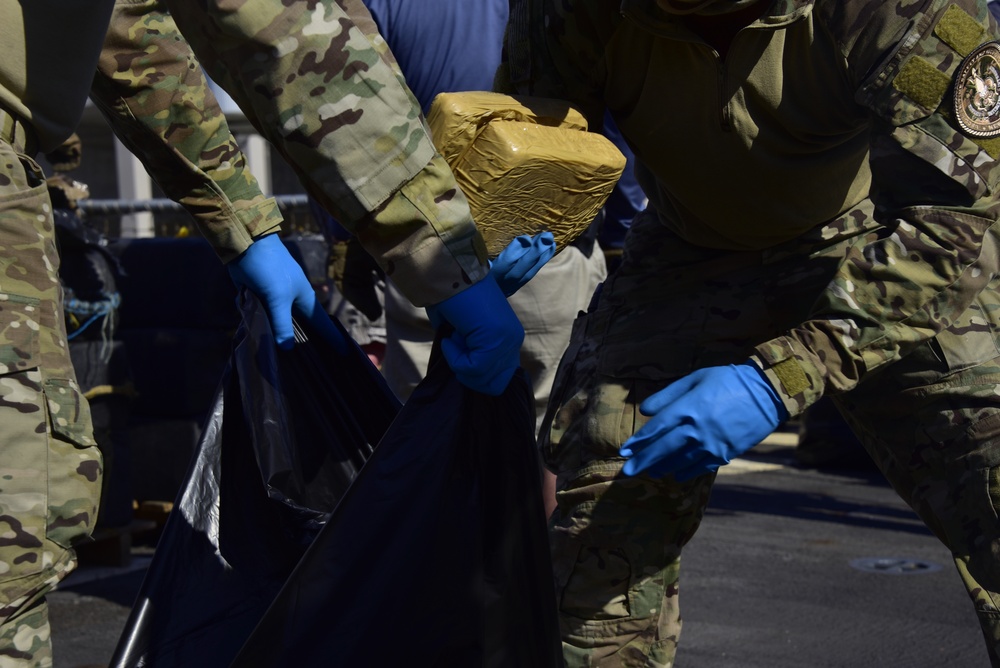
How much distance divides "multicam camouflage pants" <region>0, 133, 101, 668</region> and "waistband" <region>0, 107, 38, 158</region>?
0.07 ft

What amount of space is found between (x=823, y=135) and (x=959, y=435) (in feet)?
1.94

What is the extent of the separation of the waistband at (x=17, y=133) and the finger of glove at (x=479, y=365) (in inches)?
27.8

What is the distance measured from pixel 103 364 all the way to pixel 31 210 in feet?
8.78

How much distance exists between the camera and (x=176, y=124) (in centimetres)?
239

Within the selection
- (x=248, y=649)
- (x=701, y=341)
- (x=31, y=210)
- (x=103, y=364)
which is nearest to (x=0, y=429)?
(x=31, y=210)

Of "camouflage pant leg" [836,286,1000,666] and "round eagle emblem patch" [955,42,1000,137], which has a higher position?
"round eagle emblem patch" [955,42,1000,137]

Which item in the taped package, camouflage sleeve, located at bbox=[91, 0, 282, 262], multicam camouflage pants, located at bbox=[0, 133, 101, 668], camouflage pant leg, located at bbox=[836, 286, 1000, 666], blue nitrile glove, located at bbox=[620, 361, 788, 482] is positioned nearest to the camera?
multicam camouflage pants, located at bbox=[0, 133, 101, 668]

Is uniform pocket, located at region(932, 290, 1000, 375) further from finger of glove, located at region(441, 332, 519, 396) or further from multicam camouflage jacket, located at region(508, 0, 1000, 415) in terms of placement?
finger of glove, located at region(441, 332, 519, 396)

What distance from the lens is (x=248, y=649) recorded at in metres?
1.84

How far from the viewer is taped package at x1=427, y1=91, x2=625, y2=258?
6.84 ft

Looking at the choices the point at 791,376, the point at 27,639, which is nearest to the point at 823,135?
the point at 791,376

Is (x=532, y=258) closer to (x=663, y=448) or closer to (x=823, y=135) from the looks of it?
(x=663, y=448)

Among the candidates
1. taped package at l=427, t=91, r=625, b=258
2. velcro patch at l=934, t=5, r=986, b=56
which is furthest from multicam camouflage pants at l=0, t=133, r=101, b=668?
velcro patch at l=934, t=5, r=986, b=56

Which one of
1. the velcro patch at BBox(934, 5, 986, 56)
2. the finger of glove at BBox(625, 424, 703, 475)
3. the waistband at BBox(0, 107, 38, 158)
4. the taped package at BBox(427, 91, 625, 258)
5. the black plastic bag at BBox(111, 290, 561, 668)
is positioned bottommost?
the black plastic bag at BBox(111, 290, 561, 668)
